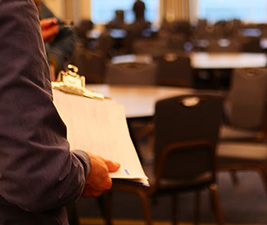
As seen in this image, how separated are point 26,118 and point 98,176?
29cm

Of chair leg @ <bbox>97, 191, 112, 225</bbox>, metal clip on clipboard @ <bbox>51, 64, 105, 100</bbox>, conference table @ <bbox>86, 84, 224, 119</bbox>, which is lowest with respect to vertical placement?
chair leg @ <bbox>97, 191, 112, 225</bbox>

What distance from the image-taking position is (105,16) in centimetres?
1703

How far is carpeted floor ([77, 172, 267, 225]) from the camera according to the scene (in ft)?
12.9

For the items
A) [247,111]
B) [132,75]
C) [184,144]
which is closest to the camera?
[184,144]

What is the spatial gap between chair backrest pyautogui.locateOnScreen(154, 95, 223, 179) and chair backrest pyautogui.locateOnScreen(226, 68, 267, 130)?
0.98 metres

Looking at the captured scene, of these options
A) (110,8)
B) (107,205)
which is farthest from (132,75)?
(110,8)

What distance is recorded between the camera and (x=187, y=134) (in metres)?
2.93

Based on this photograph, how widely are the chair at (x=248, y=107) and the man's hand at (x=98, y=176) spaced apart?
2.58 meters

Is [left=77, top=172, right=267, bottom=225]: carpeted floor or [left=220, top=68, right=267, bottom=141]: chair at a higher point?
[left=220, top=68, right=267, bottom=141]: chair

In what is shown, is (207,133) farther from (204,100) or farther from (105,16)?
(105,16)

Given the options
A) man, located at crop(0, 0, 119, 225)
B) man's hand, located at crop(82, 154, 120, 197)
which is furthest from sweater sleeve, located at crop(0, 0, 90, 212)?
man's hand, located at crop(82, 154, 120, 197)

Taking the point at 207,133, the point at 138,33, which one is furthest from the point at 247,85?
the point at 138,33

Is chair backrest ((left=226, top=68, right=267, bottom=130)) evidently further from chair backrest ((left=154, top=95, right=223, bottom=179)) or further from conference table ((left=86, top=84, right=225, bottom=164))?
chair backrest ((left=154, top=95, right=223, bottom=179))

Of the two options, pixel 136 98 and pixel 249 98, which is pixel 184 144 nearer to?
pixel 136 98
